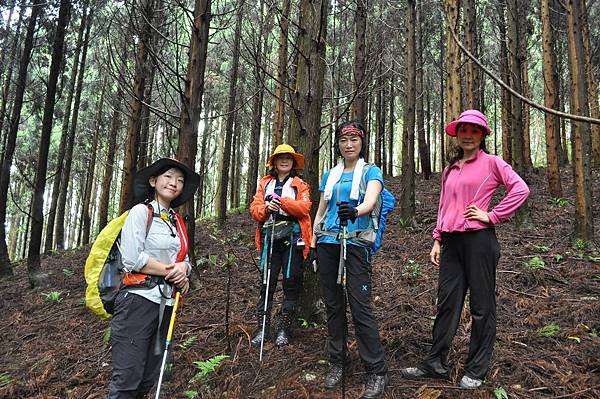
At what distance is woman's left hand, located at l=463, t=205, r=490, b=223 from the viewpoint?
3.22 m

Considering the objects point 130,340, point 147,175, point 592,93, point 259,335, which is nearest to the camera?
point 130,340

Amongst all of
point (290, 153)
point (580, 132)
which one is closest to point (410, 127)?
point (580, 132)

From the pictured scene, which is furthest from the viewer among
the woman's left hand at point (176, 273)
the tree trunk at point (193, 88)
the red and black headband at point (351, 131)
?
the tree trunk at point (193, 88)

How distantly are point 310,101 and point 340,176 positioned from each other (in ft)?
4.50

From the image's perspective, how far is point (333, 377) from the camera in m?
3.46

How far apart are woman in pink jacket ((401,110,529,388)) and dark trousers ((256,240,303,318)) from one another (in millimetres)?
1340

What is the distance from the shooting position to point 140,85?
8508 millimetres

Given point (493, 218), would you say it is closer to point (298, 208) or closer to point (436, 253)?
point (436, 253)

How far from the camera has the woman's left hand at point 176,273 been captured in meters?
2.87

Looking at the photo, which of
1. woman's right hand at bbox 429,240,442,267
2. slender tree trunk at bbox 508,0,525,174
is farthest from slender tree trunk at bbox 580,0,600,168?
woman's right hand at bbox 429,240,442,267

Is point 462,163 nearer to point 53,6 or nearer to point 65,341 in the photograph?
point 65,341

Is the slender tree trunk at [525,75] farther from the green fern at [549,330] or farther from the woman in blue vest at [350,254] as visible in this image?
the woman in blue vest at [350,254]

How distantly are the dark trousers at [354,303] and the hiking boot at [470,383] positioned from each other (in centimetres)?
64

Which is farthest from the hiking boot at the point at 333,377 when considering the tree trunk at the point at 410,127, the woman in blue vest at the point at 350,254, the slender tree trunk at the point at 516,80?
the slender tree trunk at the point at 516,80
